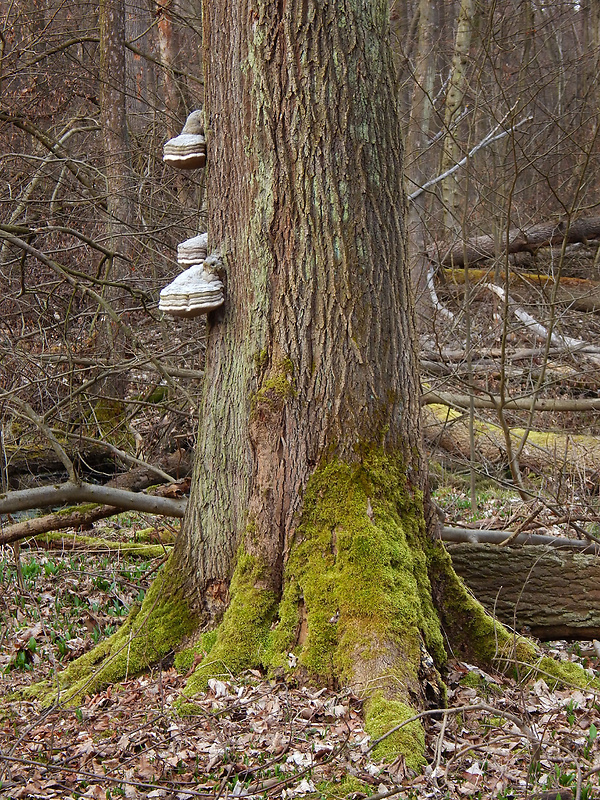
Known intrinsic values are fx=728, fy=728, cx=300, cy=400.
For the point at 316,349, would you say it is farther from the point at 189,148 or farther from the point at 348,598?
the point at 189,148

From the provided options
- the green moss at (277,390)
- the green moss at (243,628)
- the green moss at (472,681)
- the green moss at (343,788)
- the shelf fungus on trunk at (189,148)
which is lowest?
the green moss at (472,681)

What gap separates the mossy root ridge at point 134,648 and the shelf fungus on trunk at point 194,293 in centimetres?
146

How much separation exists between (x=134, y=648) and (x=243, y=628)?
0.70 m

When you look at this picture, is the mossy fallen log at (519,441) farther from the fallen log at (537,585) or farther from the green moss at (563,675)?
the green moss at (563,675)

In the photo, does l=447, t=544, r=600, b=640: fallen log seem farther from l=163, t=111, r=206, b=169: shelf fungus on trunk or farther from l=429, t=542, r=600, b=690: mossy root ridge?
l=163, t=111, r=206, b=169: shelf fungus on trunk

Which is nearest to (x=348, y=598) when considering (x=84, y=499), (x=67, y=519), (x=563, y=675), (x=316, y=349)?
(x=316, y=349)

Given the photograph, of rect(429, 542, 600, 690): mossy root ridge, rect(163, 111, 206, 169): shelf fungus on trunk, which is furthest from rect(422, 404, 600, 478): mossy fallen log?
rect(163, 111, 206, 169): shelf fungus on trunk

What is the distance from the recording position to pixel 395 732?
2941 millimetres

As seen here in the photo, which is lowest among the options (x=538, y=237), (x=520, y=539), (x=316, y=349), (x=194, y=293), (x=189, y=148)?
(x=520, y=539)

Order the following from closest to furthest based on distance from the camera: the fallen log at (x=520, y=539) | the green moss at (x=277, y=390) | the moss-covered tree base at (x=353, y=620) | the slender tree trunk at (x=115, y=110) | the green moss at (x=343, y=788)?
the green moss at (x=343, y=788)
the moss-covered tree base at (x=353, y=620)
the green moss at (x=277, y=390)
the fallen log at (x=520, y=539)
the slender tree trunk at (x=115, y=110)

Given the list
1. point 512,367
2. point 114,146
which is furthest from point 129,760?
point 114,146

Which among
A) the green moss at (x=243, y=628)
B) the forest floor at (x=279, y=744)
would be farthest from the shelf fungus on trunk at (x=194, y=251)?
the forest floor at (x=279, y=744)

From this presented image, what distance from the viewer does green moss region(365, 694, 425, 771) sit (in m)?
2.89

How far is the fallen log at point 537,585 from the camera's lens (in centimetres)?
A: 443
